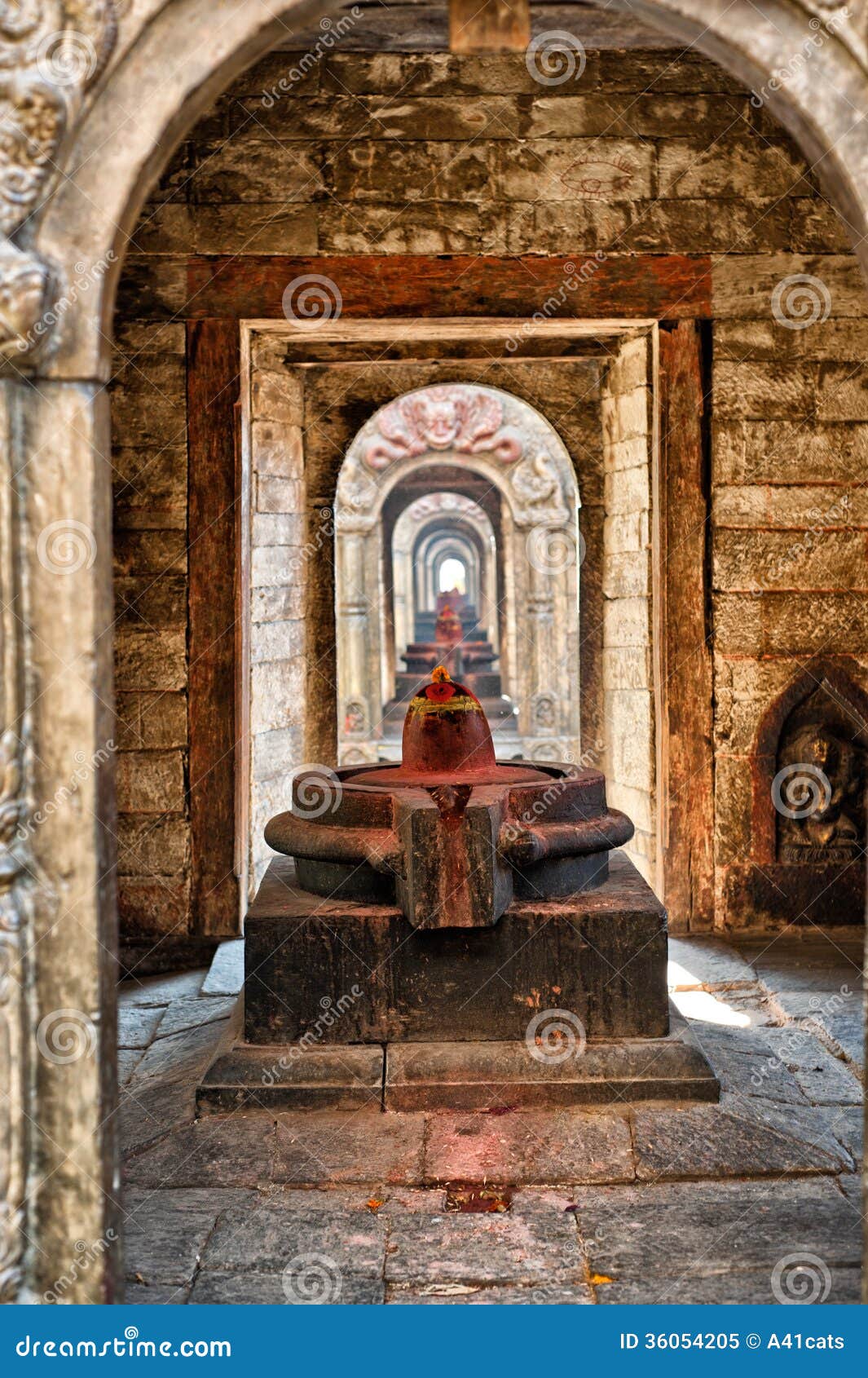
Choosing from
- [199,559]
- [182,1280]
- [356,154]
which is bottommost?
[182,1280]

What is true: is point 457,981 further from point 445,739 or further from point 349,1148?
point 445,739

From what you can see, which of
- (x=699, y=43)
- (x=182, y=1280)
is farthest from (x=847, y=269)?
(x=182, y=1280)

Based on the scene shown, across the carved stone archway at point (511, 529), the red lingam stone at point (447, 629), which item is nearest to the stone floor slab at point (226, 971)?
the carved stone archway at point (511, 529)

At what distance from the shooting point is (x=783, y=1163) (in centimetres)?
368

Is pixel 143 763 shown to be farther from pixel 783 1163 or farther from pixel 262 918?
pixel 783 1163

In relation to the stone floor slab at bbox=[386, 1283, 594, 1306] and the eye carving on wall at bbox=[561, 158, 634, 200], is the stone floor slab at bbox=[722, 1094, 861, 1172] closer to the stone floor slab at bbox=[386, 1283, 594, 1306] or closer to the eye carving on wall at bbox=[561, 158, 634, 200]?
the stone floor slab at bbox=[386, 1283, 594, 1306]

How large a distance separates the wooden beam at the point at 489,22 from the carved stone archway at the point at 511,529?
10502 mm

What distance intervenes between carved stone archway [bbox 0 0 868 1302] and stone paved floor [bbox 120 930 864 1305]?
0.79m

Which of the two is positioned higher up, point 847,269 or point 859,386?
point 847,269

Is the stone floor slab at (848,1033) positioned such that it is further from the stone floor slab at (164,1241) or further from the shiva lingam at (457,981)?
the stone floor slab at (164,1241)

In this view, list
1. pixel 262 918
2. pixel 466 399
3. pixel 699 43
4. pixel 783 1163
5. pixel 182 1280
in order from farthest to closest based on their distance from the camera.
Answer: pixel 466 399
pixel 262 918
pixel 783 1163
pixel 182 1280
pixel 699 43

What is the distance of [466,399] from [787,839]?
8.12m

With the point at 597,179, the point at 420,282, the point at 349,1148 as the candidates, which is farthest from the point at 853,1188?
the point at 597,179

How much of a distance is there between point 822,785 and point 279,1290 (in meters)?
3.76
